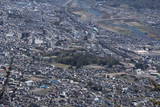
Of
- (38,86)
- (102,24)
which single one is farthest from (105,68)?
(102,24)

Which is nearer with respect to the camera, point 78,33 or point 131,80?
point 131,80

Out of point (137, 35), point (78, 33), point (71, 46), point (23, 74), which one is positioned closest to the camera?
point (23, 74)

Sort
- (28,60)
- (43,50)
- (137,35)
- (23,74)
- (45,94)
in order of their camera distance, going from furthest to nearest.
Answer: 1. (137,35)
2. (43,50)
3. (28,60)
4. (23,74)
5. (45,94)

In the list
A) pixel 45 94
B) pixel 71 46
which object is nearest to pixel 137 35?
pixel 71 46

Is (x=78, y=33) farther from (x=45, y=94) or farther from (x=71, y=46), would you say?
(x=45, y=94)

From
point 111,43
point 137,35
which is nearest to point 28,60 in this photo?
point 111,43

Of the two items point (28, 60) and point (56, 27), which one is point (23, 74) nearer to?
point (28, 60)

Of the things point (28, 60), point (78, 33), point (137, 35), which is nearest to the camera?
point (28, 60)

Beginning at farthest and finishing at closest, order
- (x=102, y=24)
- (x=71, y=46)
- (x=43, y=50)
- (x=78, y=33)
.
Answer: (x=102, y=24) → (x=78, y=33) → (x=71, y=46) → (x=43, y=50)

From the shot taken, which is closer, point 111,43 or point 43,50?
point 43,50
